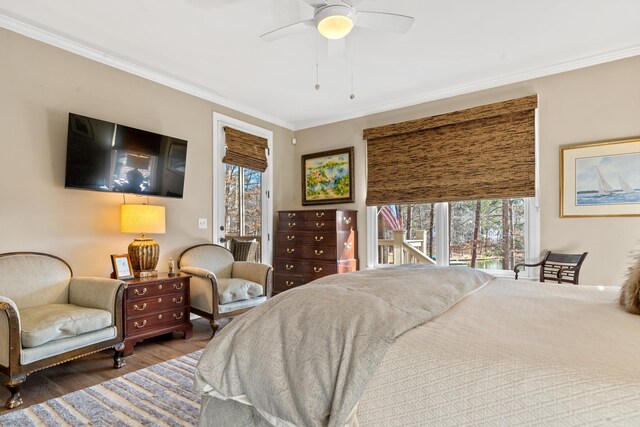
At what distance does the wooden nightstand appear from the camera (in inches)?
114

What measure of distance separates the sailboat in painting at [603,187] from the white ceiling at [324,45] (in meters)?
1.13

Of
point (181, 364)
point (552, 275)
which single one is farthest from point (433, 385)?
point (552, 275)

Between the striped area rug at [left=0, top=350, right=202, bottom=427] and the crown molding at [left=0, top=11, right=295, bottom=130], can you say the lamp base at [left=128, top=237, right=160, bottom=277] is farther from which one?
the crown molding at [left=0, top=11, right=295, bottom=130]

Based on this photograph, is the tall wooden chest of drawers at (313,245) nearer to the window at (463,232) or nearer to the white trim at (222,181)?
the white trim at (222,181)

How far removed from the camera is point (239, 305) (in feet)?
11.6

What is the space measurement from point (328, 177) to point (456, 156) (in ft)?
6.06

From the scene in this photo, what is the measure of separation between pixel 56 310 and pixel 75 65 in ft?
7.17

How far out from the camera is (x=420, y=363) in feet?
3.29

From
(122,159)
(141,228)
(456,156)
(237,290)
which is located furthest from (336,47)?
(237,290)

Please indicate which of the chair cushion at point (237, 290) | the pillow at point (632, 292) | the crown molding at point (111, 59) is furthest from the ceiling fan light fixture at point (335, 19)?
the chair cushion at point (237, 290)

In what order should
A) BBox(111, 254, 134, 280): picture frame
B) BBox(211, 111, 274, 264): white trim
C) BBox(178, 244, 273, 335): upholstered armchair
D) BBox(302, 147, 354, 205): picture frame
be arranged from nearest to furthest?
BBox(111, 254, 134, 280): picture frame < BBox(178, 244, 273, 335): upholstered armchair < BBox(211, 111, 274, 264): white trim < BBox(302, 147, 354, 205): picture frame

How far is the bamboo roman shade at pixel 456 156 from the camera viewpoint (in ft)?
12.2

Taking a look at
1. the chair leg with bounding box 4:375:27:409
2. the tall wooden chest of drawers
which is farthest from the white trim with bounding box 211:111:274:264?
the chair leg with bounding box 4:375:27:409

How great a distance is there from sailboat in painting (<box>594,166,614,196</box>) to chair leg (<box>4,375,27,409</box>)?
4.89 metres
